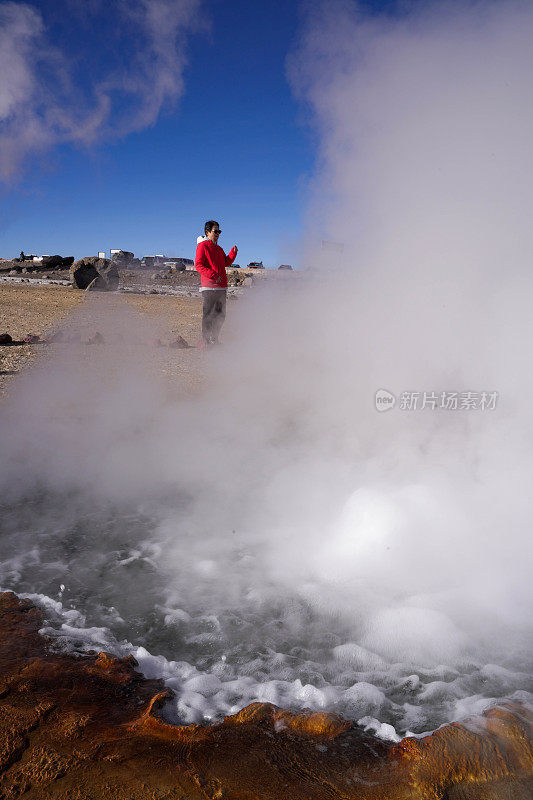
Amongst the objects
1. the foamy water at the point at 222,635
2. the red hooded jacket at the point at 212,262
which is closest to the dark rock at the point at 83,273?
the red hooded jacket at the point at 212,262

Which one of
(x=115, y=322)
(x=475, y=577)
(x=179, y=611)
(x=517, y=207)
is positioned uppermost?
(x=517, y=207)

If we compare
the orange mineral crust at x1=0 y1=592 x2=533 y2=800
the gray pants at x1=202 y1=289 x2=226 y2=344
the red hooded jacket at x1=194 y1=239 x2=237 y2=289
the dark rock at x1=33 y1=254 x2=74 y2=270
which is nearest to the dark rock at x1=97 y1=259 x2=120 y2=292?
the dark rock at x1=33 y1=254 x2=74 y2=270

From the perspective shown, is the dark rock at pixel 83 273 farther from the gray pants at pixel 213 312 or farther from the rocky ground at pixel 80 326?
the gray pants at pixel 213 312

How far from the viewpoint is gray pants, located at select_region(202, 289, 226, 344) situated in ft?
20.2

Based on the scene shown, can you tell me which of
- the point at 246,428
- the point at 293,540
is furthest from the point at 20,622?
the point at 246,428

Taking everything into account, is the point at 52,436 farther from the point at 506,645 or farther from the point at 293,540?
the point at 506,645

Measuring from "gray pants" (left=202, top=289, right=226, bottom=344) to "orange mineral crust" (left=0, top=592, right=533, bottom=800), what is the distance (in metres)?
5.02

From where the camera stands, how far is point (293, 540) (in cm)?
263

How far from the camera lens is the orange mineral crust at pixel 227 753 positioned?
3.83 ft

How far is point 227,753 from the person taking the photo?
4.18ft

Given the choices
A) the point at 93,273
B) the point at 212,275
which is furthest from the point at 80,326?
the point at 93,273

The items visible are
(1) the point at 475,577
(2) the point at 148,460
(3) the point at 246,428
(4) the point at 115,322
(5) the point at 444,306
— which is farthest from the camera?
(4) the point at 115,322

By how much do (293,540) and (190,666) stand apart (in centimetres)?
98

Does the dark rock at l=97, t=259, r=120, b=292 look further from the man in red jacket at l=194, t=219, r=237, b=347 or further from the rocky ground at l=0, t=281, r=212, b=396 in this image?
the man in red jacket at l=194, t=219, r=237, b=347
